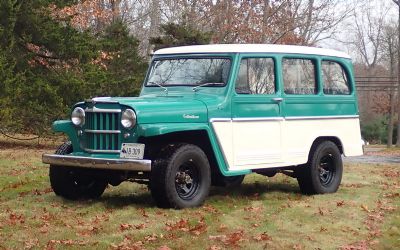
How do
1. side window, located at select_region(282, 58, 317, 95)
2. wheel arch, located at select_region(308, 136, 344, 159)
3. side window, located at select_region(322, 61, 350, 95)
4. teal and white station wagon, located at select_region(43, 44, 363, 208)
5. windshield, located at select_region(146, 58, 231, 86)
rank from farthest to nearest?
side window, located at select_region(322, 61, 350, 95)
wheel arch, located at select_region(308, 136, 344, 159)
side window, located at select_region(282, 58, 317, 95)
windshield, located at select_region(146, 58, 231, 86)
teal and white station wagon, located at select_region(43, 44, 363, 208)

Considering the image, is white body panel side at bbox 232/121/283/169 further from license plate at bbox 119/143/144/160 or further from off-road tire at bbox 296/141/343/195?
license plate at bbox 119/143/144/160

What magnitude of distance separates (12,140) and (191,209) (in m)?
14.6

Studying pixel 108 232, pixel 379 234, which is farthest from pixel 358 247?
pixel 108 232

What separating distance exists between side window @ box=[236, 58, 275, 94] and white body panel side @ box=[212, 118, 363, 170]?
43cm

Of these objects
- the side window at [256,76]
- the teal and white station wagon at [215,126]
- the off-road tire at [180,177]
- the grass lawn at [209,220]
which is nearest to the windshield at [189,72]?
the teal and white station wagon at [215,126]

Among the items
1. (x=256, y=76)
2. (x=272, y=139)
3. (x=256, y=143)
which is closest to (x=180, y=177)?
(x=256, y=143)

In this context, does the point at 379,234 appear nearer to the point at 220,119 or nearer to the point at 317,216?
the point at 317,216

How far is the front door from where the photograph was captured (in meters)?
8.55

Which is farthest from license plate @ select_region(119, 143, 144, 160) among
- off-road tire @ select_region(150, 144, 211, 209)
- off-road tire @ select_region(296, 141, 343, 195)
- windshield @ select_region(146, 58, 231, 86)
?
off-road tire @ select_region(296, 141, 343, 195)

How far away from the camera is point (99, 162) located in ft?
25.0

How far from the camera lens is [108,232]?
674cm

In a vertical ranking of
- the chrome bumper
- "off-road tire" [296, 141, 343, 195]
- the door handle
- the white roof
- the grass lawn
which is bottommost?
the grass lawn

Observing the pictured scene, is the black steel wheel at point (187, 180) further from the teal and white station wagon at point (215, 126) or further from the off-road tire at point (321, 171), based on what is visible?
the off-road tire at point (321, 171)

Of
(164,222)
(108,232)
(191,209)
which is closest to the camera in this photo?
(108,232)
